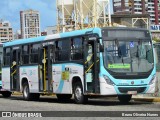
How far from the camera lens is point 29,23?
175750 mm

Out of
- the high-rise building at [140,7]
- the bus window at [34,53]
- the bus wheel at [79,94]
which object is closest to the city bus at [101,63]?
the bus wheel at [79,94]

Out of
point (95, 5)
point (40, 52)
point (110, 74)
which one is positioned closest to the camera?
point (110, 74)

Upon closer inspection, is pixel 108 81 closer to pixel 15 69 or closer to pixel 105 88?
pixel 105 88

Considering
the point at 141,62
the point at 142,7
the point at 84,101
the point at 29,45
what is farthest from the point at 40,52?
the point at 142,7

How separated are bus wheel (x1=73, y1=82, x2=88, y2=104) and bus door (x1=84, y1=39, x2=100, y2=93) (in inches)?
18.2

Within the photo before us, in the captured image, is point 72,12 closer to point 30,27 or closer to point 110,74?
point 110,74

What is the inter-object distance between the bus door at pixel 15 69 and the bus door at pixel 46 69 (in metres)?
2.67

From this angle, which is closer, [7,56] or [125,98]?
[125,98]

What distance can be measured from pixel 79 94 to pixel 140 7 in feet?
587

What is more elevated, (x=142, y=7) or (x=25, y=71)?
(x=142, y=7)

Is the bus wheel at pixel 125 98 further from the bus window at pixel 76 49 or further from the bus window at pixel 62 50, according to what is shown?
the bus window at pixel 62 50

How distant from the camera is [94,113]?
14.3 m

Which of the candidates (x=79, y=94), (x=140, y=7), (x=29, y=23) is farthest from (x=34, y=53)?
(x=140, y=7)

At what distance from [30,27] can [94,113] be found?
535ft
